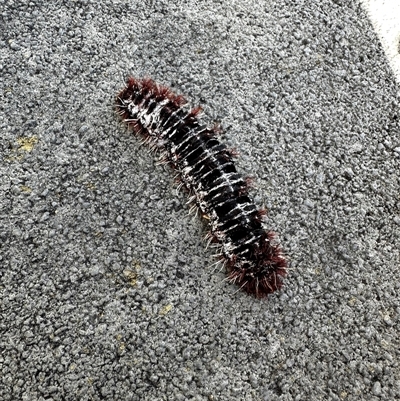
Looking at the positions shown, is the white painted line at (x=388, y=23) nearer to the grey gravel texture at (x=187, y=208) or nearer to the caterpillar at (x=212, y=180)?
the grey gravel texture at (x=187, y=208)

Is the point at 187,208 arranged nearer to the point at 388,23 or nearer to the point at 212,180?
the point at 212,180

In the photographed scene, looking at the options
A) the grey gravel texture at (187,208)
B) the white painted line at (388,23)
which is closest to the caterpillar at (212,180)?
the grey gravel texture at (187,208)

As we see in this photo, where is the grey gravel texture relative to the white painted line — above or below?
below

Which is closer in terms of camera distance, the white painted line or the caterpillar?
the caterpillar

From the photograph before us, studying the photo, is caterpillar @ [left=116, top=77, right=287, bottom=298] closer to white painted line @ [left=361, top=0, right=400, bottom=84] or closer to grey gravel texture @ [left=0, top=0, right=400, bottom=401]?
grey gravel texture @ [left=0, top=0, right=400, bottom=401]

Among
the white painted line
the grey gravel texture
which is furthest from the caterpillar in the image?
the white painted line

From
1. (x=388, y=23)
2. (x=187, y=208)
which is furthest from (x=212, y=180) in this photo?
(x=388, y=23)
